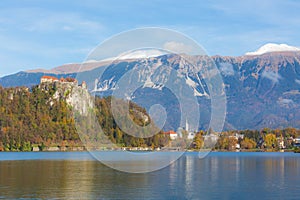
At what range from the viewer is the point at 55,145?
19288 centimetres

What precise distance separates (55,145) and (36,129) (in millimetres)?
9346

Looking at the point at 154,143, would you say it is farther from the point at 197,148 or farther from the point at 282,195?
the point at 282,195

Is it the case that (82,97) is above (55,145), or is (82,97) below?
above

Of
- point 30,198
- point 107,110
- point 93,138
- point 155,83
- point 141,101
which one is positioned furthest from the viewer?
point 107,110

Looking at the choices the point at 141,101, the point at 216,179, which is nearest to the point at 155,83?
the point at 216,179

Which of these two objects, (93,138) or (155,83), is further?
(93,138)

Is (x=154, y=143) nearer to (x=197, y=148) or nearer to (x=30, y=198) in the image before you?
(x=197, y=148)

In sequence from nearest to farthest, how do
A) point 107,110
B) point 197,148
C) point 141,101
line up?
point 141,101
point 107,110
point 197,148

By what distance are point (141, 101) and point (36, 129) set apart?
89.1 m

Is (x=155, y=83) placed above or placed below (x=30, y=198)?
→ above

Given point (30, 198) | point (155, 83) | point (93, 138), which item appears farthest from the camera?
point (93, 138)

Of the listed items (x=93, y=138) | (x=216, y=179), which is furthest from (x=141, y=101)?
(x=216, y=179)

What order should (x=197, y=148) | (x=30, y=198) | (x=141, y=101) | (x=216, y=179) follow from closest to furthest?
(x=30, y=198)
(x=216, y=179)
(x=141, y=101)
(x=197, y=148)

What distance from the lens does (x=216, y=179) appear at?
59781 millimetres
